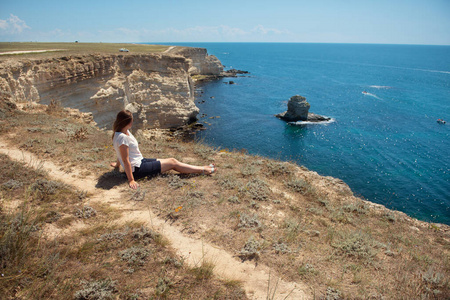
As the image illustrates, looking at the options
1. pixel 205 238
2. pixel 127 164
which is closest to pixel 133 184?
pixel 127 164

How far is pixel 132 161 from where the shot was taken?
661cm

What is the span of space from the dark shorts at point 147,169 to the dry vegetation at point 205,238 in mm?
245

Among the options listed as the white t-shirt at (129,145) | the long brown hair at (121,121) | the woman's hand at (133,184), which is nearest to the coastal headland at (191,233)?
the woman's hand at (133,184)

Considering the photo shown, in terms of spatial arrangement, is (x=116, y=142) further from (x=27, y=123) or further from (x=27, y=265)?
(x=27, y=123)

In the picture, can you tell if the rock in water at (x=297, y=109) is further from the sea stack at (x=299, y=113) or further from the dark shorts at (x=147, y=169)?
the dark shorts at (x=147, y=169)

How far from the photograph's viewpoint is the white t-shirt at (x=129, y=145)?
6.06 metres

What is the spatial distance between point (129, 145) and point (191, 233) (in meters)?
2.99

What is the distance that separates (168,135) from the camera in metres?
31.0

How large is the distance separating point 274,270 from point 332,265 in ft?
4.15

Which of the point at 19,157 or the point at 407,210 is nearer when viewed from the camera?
the point at 19,157

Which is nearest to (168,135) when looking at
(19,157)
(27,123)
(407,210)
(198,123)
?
(198,123)

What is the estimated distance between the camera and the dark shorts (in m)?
6.79

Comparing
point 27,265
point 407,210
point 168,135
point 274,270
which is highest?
point 27,265

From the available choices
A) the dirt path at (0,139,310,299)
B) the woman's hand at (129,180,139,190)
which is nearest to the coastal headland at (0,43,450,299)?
the dirt path at (0,139,310,299)
